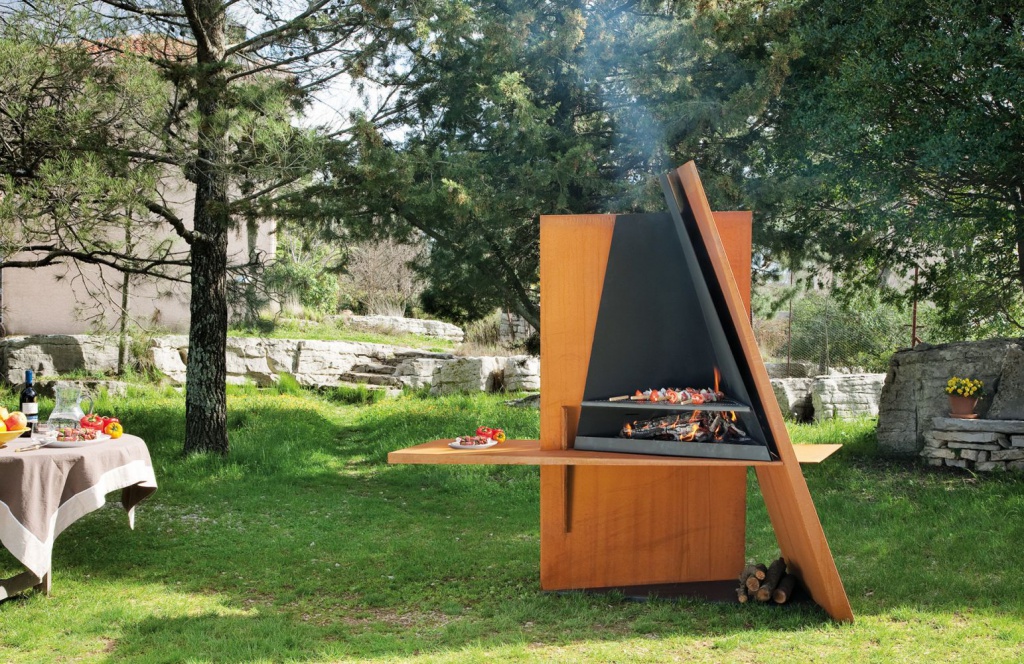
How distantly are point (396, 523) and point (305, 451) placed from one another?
2243 mm

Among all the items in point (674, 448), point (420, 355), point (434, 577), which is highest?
point (420, 355)

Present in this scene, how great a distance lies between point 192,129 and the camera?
5777mm

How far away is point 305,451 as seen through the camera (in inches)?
287

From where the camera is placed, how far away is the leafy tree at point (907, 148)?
17.2ft

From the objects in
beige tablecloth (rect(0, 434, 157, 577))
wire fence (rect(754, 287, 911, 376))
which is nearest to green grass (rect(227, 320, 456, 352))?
wire fence (rect(754, 287, 911, 376))

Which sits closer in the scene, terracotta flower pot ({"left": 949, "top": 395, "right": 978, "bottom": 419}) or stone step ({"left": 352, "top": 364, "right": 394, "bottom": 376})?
terracotta flower pot ({"left": 949, "top": 395, "right": 978, "bottom": 419})

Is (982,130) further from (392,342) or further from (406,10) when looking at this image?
(392,342)

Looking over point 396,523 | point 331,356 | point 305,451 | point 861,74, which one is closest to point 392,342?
point 331,356

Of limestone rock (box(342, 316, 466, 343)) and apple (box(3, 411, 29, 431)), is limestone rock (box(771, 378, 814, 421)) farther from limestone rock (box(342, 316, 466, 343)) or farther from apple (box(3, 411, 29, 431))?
limestone rock (box(342, 316, 466, 343))

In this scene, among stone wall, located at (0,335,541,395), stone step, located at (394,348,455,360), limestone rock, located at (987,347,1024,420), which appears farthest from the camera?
stone step, located at (394,348,455,360)

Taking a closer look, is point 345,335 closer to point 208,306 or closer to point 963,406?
point 208,306

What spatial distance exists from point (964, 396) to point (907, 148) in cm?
184

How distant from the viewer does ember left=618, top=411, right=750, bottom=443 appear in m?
3.33

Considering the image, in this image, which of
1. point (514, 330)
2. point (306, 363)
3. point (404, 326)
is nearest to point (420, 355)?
point (306, 363)
